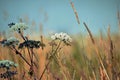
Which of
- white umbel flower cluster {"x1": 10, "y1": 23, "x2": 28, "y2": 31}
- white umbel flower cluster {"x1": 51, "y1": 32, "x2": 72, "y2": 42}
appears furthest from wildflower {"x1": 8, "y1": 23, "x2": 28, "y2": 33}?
white umbel flower cluster {"x1": 51, "y1": 32, "x2": 72, "y2": 42}

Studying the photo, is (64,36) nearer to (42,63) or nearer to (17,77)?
(42,63)

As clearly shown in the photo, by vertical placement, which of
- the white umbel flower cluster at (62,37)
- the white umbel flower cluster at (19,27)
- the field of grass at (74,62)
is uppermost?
the white umbel flower cluster at (19,27)

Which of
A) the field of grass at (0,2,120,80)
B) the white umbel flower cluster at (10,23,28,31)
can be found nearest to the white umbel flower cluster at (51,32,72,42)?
the field of grass at (0,2,120,80)

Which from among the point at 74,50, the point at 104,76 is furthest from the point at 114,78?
the point at 74,50

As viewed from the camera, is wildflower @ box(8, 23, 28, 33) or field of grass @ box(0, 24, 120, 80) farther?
field of grass @ box(0, 24, 120, 80)

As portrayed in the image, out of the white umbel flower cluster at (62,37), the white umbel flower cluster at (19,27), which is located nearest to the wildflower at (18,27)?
the white umbel flower cluster at (19,27)

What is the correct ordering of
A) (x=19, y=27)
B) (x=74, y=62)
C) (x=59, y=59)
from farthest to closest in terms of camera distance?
(x=74, y=62), (x=59, y=59), (x=19, y=27)

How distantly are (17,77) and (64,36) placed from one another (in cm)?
101

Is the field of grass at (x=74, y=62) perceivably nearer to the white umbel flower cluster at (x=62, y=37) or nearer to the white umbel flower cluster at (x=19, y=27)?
the white umbel flower cluster at (x=62, y=37)

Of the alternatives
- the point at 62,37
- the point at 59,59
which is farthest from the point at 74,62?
the point at 62,37

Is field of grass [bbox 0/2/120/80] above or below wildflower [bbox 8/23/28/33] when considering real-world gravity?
below

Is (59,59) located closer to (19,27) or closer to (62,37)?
(62,37)

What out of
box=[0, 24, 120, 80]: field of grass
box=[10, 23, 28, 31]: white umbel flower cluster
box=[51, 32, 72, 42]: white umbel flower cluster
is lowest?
box=[0, 24, 120, 80]: field of grass

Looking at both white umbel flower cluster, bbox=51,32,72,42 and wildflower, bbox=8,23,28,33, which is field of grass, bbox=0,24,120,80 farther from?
wildflower, bbox=8,23,28,33
